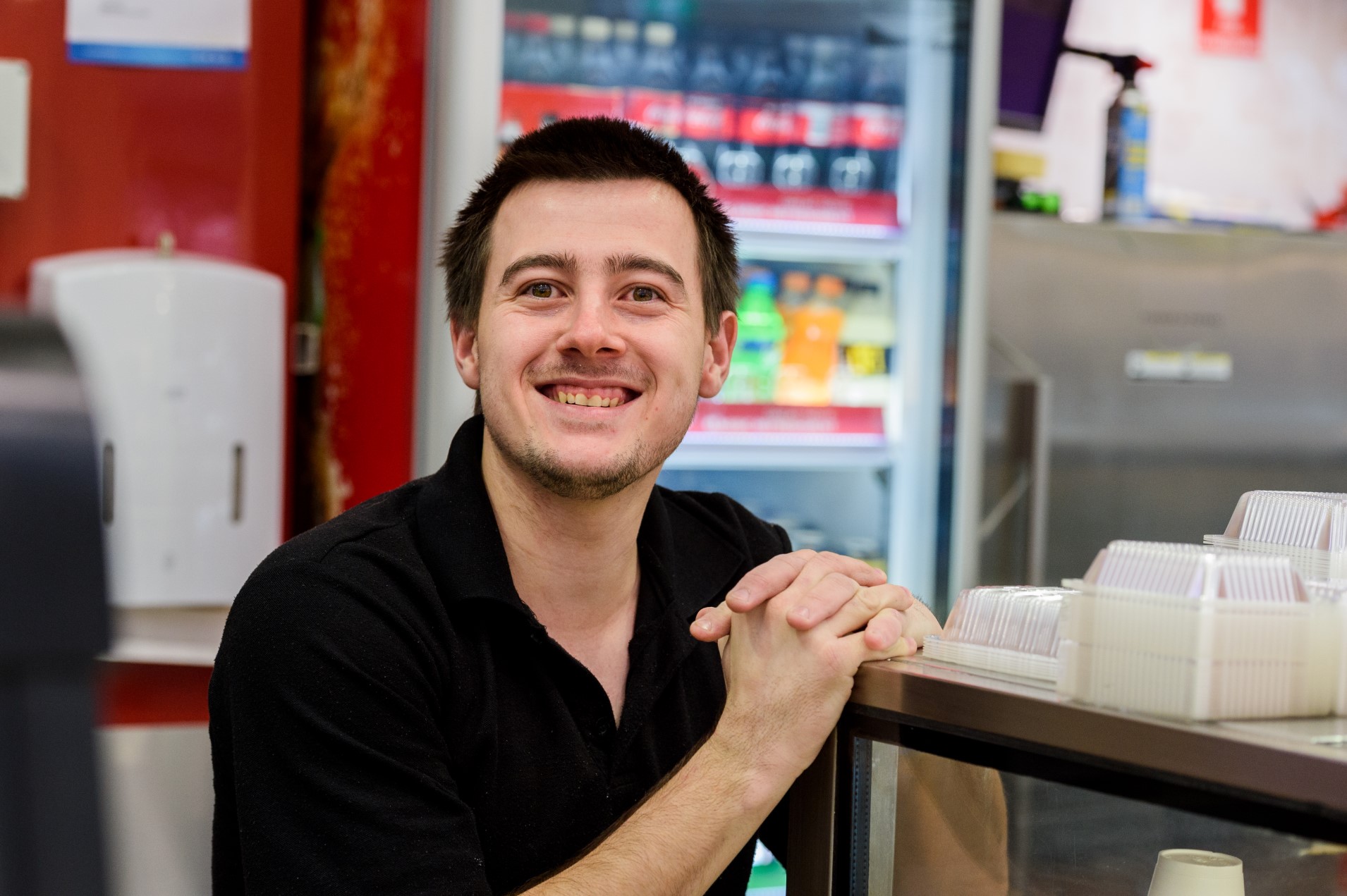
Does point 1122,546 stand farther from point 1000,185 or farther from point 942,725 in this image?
point 1000,185

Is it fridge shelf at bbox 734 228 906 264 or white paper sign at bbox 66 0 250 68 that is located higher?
white paper sign at bbox 66 0 250 68

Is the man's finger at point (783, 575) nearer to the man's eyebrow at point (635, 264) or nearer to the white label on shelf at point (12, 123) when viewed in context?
the man's eyebrow at point (635, 264)

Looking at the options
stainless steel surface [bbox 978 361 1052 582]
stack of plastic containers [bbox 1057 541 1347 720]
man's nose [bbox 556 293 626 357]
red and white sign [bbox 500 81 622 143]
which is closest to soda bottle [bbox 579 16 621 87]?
red and white sign [bbox 500 81 622 143]

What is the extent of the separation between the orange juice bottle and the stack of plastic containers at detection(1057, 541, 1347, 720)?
2387mm

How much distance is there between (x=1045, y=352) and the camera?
10.7 ft

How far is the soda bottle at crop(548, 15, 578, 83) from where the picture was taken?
9.69 feet

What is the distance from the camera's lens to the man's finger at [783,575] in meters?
1.15

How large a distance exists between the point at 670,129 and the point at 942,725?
2.33 meters

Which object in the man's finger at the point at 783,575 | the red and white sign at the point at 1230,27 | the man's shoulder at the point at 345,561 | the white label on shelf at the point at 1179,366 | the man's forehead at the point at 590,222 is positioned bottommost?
the man's shoulder at the point at 345,561

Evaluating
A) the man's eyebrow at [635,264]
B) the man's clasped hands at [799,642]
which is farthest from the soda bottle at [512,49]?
the man's clasped hands at [799,642]

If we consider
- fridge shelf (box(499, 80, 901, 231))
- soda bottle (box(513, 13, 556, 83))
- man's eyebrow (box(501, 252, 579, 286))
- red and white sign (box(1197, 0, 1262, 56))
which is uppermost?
red and white sign (box(1197, 0, 1262, 56))

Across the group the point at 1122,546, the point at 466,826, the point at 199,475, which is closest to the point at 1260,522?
the point at 1122,546

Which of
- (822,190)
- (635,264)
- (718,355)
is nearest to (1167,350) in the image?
(822,190)

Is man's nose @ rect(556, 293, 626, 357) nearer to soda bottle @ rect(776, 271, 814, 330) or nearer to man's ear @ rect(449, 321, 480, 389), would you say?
man's ear @ rect(449, 321, 480, 389)
